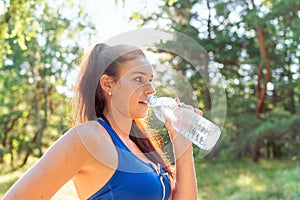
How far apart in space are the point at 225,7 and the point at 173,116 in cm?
763

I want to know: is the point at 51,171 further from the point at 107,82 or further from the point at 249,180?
the point at 249,180

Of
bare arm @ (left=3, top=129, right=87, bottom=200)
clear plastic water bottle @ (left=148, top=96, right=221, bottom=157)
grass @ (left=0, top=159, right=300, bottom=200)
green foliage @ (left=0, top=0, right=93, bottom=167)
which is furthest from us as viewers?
green foliage @ (left=0, top=0, right=93, bottom=167)

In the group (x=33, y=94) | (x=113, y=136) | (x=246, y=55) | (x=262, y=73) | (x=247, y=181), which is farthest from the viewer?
(x=33, y=94)

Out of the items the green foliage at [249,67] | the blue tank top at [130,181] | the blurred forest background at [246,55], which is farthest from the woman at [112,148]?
the green foliage at [249,67]

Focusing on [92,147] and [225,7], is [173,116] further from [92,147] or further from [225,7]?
[225,7]

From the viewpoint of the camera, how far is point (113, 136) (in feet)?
3.07

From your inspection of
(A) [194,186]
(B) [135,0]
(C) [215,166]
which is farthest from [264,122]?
(A) [194,186]

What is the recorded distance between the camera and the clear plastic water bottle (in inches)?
41.4

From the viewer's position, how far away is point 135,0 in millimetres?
3400

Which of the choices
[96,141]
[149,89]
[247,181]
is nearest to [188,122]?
[149,89]

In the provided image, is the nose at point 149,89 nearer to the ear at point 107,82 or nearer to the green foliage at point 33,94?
the ear at point 107,82

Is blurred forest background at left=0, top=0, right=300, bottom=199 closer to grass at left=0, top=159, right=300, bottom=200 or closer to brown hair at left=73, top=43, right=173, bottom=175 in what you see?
grass at left=0, top=159, right=300, bottom=200

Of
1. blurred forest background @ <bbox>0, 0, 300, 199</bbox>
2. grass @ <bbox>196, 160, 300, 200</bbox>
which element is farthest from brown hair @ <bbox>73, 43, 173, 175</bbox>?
blurred forest background @ <bbox>0, 0, 300, 199</bbox>

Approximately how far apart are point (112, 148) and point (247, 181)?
6.38m
